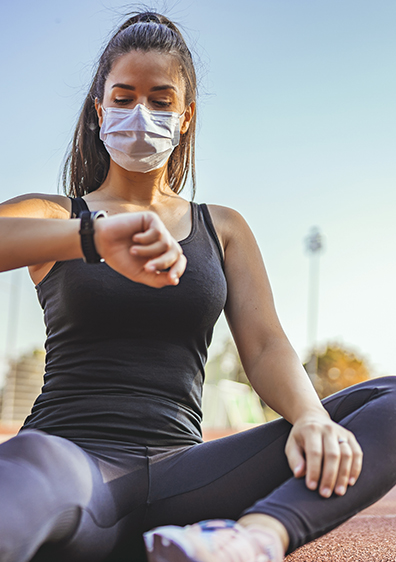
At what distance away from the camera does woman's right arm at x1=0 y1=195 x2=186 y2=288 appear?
1.45 metres

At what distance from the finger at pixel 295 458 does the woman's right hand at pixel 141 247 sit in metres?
0.60

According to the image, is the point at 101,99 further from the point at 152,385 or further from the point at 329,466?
the point at 329,466

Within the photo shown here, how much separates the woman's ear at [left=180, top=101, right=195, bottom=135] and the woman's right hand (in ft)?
4.15

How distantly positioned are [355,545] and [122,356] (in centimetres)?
162

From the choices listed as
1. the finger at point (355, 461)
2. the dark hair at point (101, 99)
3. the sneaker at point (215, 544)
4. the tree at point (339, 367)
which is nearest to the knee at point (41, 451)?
the sneaker at point (215, 544)

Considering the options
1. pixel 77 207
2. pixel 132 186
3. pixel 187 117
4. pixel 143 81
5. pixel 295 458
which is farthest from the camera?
pixel 187 117

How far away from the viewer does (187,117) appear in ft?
8.79

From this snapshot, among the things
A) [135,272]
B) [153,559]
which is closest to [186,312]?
[135,272]

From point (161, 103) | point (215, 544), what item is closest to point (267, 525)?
point (215, 544)

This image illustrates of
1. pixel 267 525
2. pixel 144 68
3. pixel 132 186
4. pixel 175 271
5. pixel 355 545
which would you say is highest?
pixel 144 68

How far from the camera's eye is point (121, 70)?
242 centimetres

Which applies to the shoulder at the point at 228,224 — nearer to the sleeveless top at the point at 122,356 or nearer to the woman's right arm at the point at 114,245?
the sleeveless top at the point at 122,356

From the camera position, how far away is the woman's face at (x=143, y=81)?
7.90 feet

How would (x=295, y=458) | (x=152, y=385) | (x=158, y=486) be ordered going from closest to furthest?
1. (x=295, y=458)
2. (x=158, y=486)
3. (x=152, y=385)
